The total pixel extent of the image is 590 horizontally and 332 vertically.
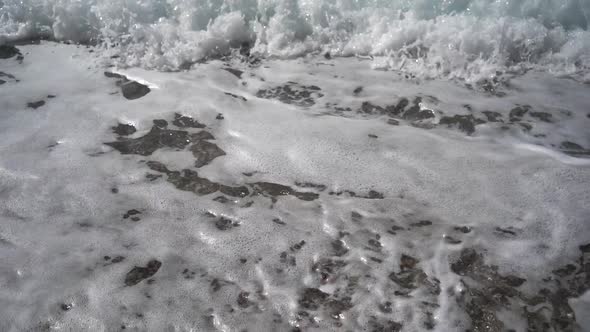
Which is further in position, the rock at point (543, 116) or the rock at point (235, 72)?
the rock at point (235, 72)

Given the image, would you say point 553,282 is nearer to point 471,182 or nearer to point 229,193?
point 471,182

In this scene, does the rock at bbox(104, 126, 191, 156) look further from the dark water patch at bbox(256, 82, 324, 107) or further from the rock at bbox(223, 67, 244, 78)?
the rock at bbox(223, 67, 244, 78)

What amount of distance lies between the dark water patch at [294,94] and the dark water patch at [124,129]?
50.7 inches

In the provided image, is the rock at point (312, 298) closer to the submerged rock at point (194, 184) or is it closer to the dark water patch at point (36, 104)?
the submerged rock at point (194, 184)

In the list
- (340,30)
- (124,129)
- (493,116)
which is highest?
(340,30)

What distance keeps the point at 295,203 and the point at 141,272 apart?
1133mm

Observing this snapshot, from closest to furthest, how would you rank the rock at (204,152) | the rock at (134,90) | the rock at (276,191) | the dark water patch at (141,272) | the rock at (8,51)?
1. the dark water patch at (141,272)
2. the rock at (276,191)
3. the rock at (204,152)
4. the rock at (134,90)
5. the rock at (8,51)

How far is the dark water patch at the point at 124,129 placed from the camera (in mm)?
4207

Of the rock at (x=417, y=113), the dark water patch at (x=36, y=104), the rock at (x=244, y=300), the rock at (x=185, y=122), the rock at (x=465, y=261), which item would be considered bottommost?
the dark water patch at (x=36, y=104)

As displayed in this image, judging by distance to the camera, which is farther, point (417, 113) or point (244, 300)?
point (417, 113)

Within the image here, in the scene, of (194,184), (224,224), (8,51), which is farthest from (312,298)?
(8,51)

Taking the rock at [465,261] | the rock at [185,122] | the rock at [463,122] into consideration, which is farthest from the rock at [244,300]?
the rock at [463,122]

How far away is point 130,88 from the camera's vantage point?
4977mm

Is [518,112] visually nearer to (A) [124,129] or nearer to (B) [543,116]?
(B) [543,116]
